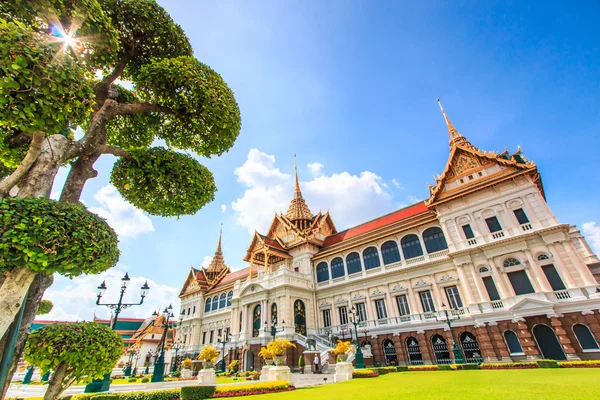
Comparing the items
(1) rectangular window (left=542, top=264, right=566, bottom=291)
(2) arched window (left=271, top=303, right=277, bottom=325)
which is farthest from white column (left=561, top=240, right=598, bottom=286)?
(2) arched window (left=271, top=303, right=277, bottom=325)

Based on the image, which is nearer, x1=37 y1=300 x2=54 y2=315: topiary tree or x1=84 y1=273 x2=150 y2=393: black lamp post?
x1=84 y1=273 x2=150 y2=393: black lamp post

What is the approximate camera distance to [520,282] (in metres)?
18.1

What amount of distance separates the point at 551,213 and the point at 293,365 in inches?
865

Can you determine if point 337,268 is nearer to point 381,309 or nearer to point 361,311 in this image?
point 361,311

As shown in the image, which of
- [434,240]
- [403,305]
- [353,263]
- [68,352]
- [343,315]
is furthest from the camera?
[353,263]

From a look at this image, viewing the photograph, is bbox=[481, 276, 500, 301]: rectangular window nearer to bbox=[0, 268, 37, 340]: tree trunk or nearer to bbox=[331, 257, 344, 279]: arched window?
bbox=[331, 257, 344, 279]: arched window

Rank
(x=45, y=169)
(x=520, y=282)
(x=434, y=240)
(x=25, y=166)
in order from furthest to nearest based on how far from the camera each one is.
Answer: (x=434, y=240) → (x=520, y=282) → (x=45, y=169) → (x=25, y=166)

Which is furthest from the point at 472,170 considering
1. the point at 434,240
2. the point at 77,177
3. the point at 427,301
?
the point at 77,177

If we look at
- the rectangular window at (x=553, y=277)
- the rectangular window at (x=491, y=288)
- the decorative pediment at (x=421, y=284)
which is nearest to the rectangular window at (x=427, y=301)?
the decorative pediment at (x=421, y=284)

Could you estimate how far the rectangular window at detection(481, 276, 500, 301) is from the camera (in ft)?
61.3

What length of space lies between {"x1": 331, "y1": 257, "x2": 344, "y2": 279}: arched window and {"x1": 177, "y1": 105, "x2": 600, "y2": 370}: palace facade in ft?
0.44

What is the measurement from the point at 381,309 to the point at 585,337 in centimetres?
1253

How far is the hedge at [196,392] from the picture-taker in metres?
10.8

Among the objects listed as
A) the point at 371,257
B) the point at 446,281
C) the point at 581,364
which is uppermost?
the point at 371,257
